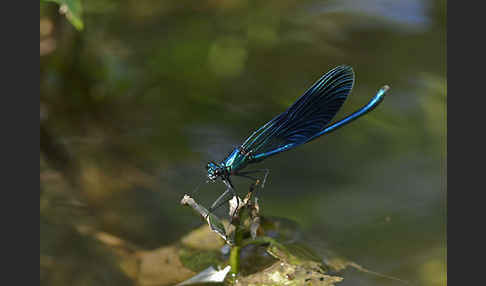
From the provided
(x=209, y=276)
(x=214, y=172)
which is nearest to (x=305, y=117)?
(x=214, y=172)

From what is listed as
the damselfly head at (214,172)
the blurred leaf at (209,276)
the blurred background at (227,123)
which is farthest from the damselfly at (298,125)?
the blurred background at (227,123)

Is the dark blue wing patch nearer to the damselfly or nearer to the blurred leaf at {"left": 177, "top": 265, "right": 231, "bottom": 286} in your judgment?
the damselfly

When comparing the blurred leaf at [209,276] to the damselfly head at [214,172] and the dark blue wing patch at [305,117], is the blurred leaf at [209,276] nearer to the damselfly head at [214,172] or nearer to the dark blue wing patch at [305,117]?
the damselfly head at [214,172]

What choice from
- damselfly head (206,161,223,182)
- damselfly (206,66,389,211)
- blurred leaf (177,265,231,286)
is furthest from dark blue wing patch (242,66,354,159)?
blurred leaf (177,265,231,286)

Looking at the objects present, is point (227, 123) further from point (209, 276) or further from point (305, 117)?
point (209, 276)

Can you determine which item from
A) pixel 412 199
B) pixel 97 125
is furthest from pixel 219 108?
pixel 412 199

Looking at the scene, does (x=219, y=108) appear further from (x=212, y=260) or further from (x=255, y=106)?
(x=212, y=260)
